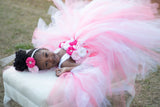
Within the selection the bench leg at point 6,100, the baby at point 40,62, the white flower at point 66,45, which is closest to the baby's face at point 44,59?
the baby at point 40,62

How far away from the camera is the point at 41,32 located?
270 centimetres

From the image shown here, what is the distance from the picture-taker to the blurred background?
2.93 m

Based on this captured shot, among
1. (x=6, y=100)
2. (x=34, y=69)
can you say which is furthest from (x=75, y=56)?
(x=6, y=100)

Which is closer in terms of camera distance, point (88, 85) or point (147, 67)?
point (88, 85)

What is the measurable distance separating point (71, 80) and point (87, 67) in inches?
9.2

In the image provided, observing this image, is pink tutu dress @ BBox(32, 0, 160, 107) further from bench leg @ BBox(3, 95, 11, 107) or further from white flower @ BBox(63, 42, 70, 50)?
bench leg @ BBox(3, 95, 11, 107)

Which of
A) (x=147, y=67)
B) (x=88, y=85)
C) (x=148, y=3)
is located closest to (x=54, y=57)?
(x=88, y=85)

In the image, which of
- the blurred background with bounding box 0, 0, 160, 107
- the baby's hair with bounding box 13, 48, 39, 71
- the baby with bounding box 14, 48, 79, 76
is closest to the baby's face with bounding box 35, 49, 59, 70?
A: the baby with bounding box 14, 48, 79, 76

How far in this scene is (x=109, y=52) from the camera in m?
2.09

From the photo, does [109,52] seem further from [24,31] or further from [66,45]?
[24,31]

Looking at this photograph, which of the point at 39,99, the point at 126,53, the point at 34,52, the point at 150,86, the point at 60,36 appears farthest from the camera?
the point at 150,86

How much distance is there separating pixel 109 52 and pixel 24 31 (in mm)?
3322

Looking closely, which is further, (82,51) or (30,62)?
(82,51)

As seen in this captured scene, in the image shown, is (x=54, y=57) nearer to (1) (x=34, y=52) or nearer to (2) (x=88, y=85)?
(1) (x=34, y=52)
